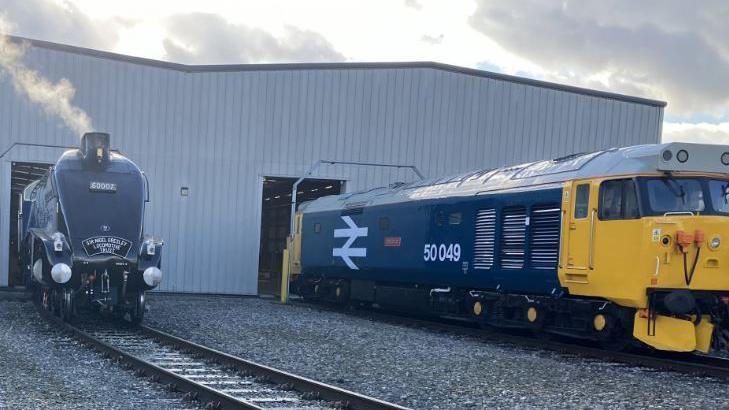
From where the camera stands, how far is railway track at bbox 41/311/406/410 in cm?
771

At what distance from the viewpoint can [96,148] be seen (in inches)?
586

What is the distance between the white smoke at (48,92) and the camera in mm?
23031

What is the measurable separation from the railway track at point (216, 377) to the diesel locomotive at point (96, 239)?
1.29 meters

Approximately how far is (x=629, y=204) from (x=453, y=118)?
1562cm

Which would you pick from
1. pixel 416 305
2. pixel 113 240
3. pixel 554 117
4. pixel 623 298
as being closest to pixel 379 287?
pixel 416 305

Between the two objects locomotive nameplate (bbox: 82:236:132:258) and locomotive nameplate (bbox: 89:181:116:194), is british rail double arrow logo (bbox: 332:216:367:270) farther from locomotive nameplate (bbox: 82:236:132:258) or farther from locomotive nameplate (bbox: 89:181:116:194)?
locomotive nameplate (bbox: 89:181:116:194)

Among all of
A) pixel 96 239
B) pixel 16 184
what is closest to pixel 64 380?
pixel 96 239

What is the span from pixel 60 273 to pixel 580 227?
8747 millimetres

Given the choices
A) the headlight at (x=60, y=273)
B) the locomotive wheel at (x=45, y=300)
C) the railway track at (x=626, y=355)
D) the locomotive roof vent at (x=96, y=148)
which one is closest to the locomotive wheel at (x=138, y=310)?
the headlight at (x=60, y=273)

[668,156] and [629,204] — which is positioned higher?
[668,156]

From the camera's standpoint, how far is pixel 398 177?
26.6m

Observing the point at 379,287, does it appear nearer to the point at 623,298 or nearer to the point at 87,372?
the point at 623,298

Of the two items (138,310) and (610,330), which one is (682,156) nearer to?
(610,330)

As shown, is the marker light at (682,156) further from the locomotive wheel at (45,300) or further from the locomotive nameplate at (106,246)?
the locomotive wheel at (45,300)
